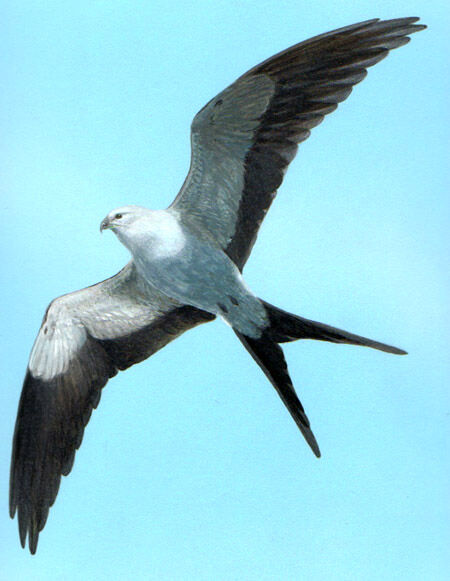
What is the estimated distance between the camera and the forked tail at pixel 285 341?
5.69 m

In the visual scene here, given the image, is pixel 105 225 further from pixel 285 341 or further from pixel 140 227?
pixel 285 341

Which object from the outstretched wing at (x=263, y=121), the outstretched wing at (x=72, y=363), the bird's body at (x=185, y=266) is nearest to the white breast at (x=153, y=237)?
the bird's body at (x=185, y=266)

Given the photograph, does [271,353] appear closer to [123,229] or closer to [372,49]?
[123,229]

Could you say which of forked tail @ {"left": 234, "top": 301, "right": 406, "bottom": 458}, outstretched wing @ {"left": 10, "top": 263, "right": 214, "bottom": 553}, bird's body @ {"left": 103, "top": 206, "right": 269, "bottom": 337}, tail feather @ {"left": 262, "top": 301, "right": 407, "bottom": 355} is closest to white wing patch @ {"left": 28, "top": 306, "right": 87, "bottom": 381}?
outstretched wing @ {"left": 10, "top": 263, "right": 214, "bottom": 553}

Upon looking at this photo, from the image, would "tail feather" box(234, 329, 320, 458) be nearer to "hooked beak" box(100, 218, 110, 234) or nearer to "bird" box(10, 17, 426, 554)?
"bird" box(10, 17, 426, 554)

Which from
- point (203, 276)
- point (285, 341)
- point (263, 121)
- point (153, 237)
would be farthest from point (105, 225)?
point (285, 341)

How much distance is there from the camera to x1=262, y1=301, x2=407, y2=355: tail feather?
5500 millimetres

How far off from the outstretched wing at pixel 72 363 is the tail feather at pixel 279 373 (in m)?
0.61

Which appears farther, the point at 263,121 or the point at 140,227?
the point at 140,227

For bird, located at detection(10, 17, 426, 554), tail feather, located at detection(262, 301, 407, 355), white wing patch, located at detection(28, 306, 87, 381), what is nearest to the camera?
tail feather, located at detection(262, 301, 407, 355)

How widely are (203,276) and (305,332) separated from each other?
2.77ft

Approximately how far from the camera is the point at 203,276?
607 cm

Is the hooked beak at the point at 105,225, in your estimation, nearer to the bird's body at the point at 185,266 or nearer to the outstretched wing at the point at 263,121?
the bird's body at the point at 185,266

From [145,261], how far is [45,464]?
176cm
